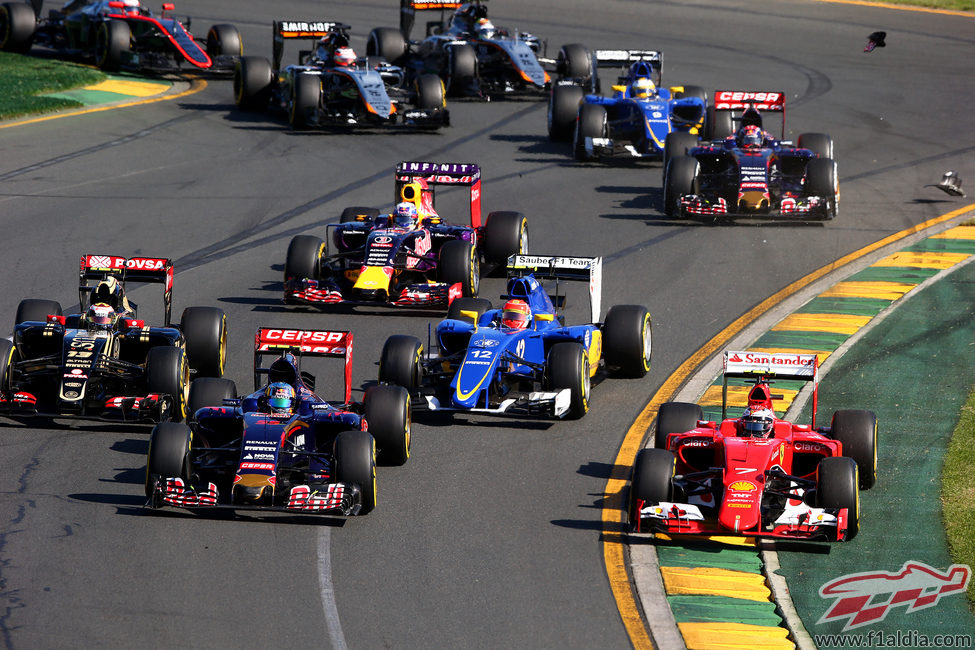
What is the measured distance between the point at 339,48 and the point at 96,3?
10.4 m

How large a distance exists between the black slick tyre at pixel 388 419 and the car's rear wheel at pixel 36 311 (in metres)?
5.66

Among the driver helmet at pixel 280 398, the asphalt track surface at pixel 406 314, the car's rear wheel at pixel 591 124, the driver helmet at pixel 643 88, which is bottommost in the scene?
the asphalt track surface at pixel 406 314

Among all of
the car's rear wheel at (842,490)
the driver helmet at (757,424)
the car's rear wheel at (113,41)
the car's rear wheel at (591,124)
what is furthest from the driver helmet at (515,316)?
the car's rear wheel at (113,41)

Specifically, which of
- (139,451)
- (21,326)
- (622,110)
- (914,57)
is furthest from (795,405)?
(914,57)

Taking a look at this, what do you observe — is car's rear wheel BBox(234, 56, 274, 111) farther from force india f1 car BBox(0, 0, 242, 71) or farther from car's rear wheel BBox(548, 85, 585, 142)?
car's rear wheel BBox(548, 85, 585, 142)

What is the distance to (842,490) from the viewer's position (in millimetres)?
16188

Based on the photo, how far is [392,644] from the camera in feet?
46.3

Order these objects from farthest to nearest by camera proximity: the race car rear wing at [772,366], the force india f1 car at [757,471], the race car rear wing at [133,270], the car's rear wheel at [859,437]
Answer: the race car rear wing at [133,270]
the race car rear wing at [772,366]
the car's rear wheel at [859,437]
the force india f1 car at [757,471]

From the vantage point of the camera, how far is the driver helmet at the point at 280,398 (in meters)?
17.7

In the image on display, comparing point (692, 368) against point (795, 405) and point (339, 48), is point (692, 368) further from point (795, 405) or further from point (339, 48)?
point (339, 48)

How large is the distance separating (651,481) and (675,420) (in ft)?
6.00

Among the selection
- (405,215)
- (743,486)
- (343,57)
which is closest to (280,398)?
(743,486)

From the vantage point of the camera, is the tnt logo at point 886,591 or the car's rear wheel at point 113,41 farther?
the car's rear wheel at point 113,41

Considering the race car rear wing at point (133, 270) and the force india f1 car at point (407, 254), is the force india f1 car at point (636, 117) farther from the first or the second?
the race car rear wing at point (133, 270)
